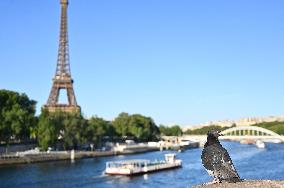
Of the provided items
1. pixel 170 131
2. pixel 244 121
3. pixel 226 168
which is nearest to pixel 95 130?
pixel 170 131

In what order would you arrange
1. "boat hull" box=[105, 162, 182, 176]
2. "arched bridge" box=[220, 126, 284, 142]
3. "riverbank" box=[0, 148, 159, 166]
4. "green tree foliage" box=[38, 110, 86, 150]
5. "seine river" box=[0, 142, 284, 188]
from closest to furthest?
"seine river" box=[0, 142, 284, 188]
"boat hull" box=[105, 162, 182, 176]
"riverbank" box=[0, 148, 159, 166]
"green tree foliage" box=[38, 110, 86, 150]
"arched bridge" box=[220, 126, 284, 142]

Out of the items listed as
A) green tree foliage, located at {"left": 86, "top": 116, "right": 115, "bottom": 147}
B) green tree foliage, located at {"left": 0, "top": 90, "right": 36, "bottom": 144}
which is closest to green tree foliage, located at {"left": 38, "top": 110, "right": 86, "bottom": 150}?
green tree foliage, located at {"left": 0, "top": 90, "right": 36, "bottom": 144}

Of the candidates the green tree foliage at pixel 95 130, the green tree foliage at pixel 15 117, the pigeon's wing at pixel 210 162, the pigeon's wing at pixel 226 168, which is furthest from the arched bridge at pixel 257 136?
the pigeon's wing at pixel 210 162

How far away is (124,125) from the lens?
93375 millimetres

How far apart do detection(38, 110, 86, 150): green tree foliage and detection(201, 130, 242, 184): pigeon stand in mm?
52396

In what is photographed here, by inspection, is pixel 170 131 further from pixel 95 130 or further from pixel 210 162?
pixel 210 162

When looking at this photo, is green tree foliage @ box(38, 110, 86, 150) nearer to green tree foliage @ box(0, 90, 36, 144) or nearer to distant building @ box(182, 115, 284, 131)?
green tree foliage @ box(0, 90, 36, 144)

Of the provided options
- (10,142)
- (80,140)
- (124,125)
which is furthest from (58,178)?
(124,125)

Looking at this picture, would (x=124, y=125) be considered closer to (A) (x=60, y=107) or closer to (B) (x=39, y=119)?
(A) (x=60, y=107)

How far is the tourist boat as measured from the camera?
148 ft

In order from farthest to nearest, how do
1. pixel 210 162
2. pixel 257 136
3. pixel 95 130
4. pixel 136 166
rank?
pixel 257 136
pixel 95 130
pixel 136 166
pixel 210 162

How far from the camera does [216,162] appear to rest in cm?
1047

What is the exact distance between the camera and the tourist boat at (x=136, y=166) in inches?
1770

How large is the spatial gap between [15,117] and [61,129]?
30.8 feet
